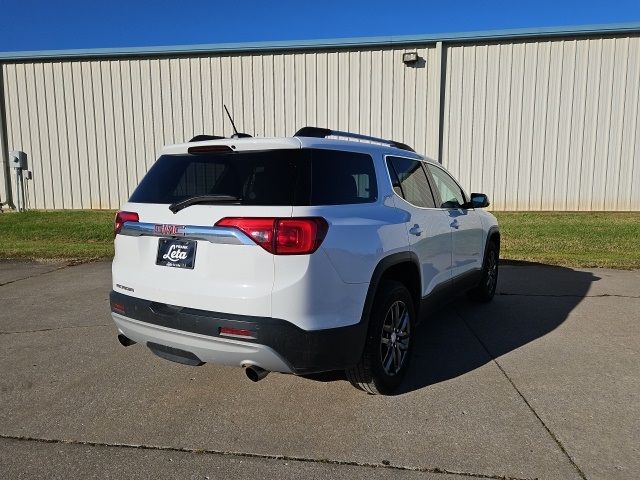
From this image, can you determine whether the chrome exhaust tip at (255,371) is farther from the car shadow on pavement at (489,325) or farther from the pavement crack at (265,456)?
the car shadow on pavement at (489,325)

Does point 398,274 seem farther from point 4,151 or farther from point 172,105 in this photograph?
point 4,151

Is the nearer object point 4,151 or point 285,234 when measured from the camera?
point 285,234

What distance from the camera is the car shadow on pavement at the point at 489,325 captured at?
12.9 ft

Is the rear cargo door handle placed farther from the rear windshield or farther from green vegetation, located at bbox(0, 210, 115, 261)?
green vegetation, located at bbox(0, 210, 115, 261)

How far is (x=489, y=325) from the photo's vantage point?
5094 mm

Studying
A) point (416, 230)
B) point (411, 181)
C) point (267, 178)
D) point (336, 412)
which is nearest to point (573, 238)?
point (411, 181)

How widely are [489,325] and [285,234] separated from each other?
128 inches

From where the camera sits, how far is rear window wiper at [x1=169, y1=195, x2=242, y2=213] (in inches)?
112

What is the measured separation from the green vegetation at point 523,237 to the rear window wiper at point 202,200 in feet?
24.3

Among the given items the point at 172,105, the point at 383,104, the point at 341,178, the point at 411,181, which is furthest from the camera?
the point at 172,105

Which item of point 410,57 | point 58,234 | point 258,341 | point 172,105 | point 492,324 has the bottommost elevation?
point 492,324

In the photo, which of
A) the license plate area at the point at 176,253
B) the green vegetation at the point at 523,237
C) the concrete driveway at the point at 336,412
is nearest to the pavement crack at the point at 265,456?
the concrete driveway at the point at 336,412

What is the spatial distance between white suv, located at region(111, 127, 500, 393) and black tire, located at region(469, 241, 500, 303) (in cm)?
247

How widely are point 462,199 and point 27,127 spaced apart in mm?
14648
